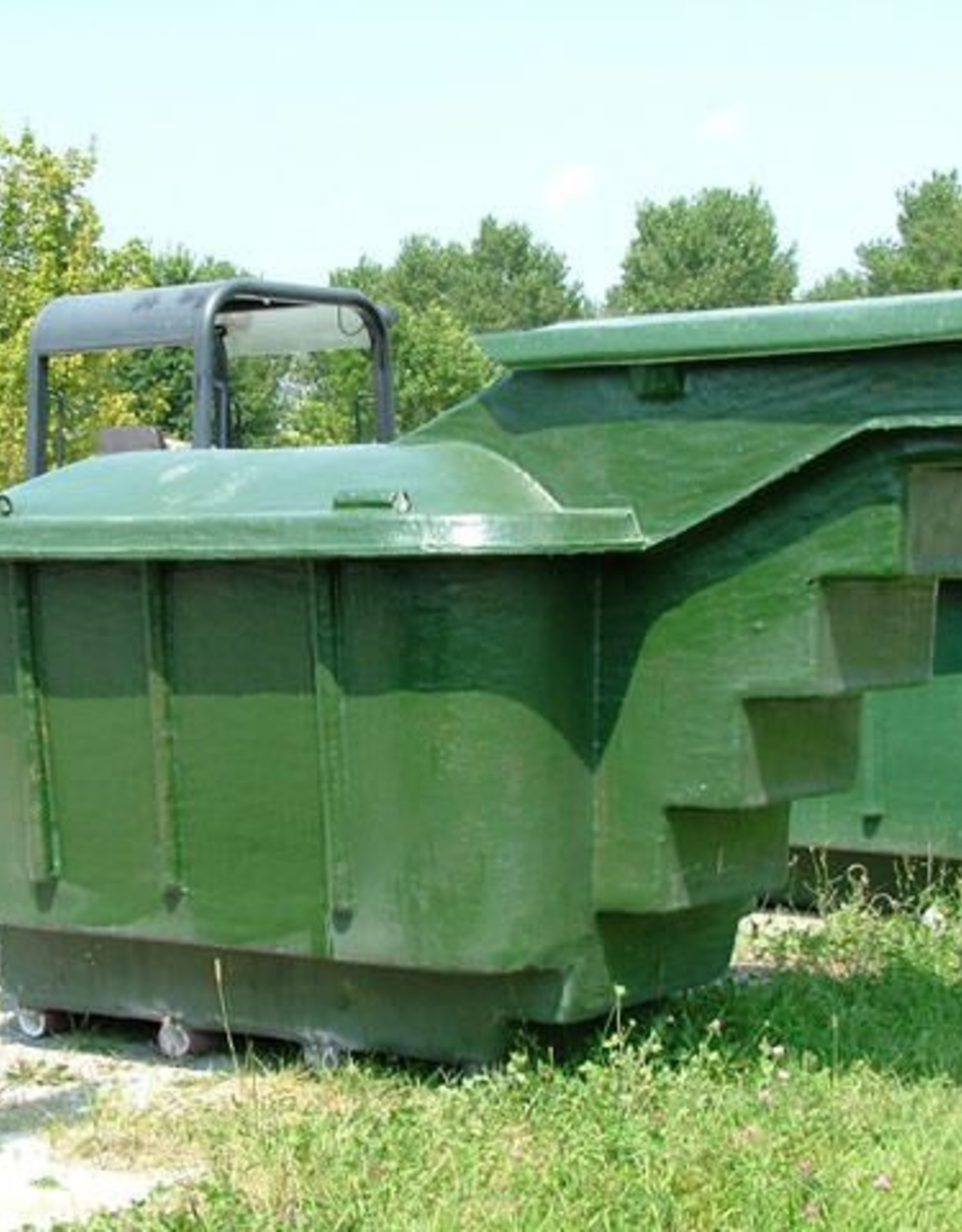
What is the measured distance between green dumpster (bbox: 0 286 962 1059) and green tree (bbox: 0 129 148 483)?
12087mm

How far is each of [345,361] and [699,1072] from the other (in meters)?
16.5

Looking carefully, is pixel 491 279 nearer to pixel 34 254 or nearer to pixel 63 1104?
pixel 34 254

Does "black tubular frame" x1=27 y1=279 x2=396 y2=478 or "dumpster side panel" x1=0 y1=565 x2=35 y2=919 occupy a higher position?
"black tubular frame" x1=27 y1=279 x2=396 y2=478

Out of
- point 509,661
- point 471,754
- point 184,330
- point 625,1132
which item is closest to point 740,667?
point 509,661

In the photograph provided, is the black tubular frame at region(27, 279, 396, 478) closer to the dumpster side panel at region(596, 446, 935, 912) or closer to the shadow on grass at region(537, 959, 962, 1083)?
the shadow on grass at region(537, 959, 962, 1083)

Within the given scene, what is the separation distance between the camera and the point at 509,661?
492 centimetres

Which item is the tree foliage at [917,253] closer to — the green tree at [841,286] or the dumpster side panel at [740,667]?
the green tree at [841,286]

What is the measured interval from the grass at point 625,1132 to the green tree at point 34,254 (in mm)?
12472

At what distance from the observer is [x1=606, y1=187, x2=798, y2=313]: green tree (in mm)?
66312

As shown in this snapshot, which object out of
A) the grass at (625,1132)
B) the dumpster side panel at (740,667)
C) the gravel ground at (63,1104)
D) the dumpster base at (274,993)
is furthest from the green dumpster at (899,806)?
the gravel ground at (63,1104)

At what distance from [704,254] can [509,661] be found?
62776 mm

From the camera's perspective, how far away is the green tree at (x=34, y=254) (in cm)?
1756

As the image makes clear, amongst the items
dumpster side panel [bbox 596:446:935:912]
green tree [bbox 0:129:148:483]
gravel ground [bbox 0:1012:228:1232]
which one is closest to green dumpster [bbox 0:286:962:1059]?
dumpster side panel [bbox 596:446:935:912]

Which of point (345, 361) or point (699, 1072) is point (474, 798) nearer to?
point (699, 1072)
